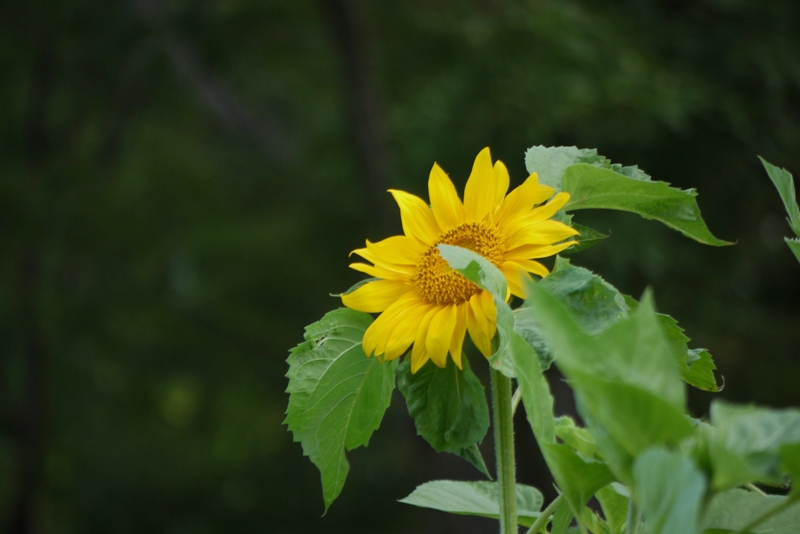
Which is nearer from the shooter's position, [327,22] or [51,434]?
[327,22]

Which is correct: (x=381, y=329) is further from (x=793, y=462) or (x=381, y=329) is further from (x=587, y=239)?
(x=793, y=462)

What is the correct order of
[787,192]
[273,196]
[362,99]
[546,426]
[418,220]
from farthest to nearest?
[273,196] → [362,99] → [418,220] → [787,192] → [546,426]

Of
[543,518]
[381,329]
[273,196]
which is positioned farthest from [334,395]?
[273,196]

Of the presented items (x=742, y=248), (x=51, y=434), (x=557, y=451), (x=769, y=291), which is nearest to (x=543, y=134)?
(x=742, y=248)

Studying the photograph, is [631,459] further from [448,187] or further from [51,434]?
[51,434]

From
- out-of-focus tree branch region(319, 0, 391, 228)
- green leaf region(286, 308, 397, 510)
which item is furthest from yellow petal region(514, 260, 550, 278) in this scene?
out-of-focus tree branch region(319, 0, 391, 228)

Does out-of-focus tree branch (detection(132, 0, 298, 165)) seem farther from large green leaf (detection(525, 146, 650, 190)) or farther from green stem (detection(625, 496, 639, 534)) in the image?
green stem (detection(625, 496, 639, 534))
